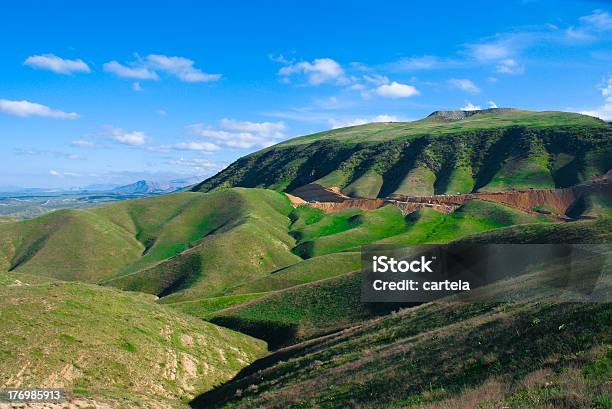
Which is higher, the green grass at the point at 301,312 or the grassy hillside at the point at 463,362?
the grassy hillside at the point at 463,362

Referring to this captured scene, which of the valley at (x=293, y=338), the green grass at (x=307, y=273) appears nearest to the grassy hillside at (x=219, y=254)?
the valley at (x=293, y=338)

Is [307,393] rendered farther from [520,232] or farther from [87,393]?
[520,232]

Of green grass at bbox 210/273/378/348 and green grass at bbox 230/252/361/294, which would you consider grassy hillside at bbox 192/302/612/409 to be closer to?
green grass at bbox 210/273/378/348

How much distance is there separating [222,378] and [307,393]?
18.8 meters

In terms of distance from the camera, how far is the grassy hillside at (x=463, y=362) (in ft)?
53.5

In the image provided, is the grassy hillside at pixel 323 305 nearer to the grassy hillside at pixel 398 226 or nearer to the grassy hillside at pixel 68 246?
the grassy hillside at pixel 398 226

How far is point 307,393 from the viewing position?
91.7 ft

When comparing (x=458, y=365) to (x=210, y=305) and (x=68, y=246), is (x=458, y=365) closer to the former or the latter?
(x=210, y=305)

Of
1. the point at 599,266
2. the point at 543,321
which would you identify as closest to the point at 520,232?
the point at 599,266

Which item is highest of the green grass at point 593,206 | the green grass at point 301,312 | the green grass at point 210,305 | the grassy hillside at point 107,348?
the green grass at point 593,206

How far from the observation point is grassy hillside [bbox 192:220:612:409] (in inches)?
642

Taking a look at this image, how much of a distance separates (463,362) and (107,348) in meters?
31.1

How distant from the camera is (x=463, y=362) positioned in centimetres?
2297

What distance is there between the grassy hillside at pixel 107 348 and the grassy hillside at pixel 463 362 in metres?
3.91
